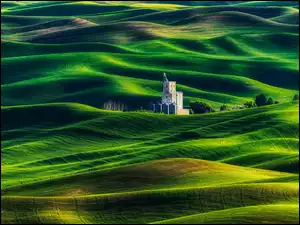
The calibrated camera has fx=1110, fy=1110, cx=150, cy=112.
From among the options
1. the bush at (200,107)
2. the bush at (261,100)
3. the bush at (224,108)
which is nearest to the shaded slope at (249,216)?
the bush at (200,107)

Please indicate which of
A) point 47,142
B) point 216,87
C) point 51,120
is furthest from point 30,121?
point 216,87

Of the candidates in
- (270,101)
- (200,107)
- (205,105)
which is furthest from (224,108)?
(270,101)

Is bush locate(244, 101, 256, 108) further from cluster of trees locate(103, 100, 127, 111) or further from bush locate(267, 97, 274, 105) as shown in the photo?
cluster of trees locate(103, 100, 127, 111)

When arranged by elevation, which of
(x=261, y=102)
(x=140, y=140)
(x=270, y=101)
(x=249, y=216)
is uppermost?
(x=249, y=216)

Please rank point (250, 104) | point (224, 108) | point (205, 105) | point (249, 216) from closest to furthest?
point (249, 216) → point (205, 105) → point (224, 108) → point (250, 104)

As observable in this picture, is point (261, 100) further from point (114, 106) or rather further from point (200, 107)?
point (114, 106)
